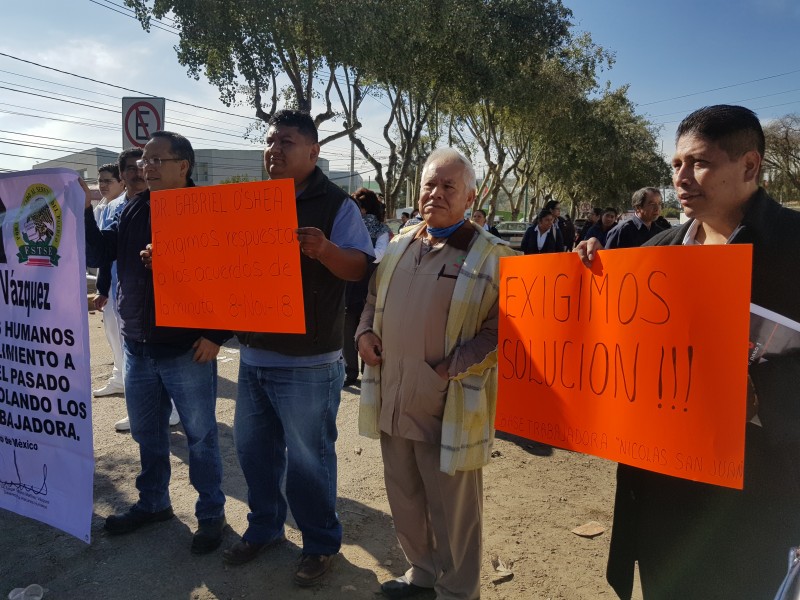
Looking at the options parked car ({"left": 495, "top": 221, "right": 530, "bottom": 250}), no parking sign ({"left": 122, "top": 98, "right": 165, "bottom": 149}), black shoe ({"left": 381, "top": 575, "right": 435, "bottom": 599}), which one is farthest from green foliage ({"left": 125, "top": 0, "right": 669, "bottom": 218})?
black shoe ({"left": 381, "top": 575, "right": 435, "bottom": 599})

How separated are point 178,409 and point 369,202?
3473 mm

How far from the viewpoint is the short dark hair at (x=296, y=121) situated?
8.53 ft

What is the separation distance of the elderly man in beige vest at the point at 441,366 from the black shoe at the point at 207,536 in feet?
3.56

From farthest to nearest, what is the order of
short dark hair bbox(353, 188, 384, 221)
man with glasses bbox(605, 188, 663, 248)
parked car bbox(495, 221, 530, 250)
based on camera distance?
parked car bbox(495, 221, 530, 250), short dark hair bbox(353, 188, 384, 221), man with glasses bbox(605, 188, 663, 248)

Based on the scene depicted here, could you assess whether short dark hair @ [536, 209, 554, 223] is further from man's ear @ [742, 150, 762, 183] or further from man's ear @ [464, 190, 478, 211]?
man's ear @ [742, 150, 762, 183]

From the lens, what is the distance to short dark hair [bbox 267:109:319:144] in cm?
260

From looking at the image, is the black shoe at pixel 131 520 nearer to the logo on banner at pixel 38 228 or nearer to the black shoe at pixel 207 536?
the black shoe at pixel 207 536

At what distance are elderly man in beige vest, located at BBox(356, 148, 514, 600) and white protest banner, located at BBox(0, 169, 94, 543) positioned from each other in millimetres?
1272

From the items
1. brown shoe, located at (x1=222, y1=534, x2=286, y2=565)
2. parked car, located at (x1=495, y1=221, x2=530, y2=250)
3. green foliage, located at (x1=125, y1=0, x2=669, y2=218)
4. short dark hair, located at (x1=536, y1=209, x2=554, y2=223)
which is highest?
green foliage, located at (x1=125, y1=0, x2=669, y2=218)

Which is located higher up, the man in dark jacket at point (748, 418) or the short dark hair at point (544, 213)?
the short dark hair at point (544, 213)

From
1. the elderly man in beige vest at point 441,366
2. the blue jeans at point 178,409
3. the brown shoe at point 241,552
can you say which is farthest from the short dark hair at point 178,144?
the brown shoe at point 241,552

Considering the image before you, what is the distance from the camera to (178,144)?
3000 millimetres

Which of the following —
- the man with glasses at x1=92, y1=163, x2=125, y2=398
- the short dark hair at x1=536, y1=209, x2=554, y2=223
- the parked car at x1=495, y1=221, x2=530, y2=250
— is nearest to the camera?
the man with glasses at x1=92, y1=163, x2=125, y2=398

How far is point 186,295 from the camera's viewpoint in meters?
2.75
